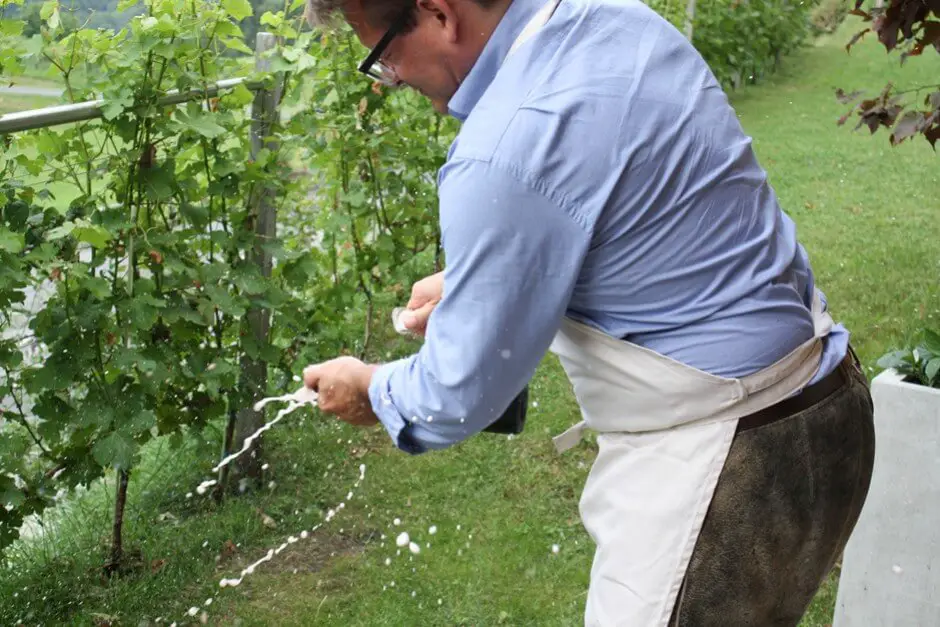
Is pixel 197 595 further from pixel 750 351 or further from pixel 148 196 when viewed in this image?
pixel 750 351

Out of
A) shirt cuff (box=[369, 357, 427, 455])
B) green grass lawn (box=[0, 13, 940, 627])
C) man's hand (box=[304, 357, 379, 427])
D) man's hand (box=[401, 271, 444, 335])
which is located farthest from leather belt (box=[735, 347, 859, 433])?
green grass lawn (box=[0, 13, 940, 627])

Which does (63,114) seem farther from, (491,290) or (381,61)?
(491,290)

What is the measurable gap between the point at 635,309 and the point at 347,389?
591 mm

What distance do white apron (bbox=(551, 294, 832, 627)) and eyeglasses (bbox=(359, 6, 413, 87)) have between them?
563 mm

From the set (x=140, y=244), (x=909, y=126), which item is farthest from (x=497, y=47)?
(x=909, y=126)

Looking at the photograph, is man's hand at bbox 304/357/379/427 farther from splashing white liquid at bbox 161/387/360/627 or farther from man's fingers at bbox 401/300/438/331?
splashing white liquid at bbox 161/387/360/627

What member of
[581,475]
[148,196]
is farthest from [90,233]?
[581,475]

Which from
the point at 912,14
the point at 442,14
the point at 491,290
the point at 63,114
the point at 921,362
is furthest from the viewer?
the point at 912,14

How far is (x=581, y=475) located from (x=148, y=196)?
223cm

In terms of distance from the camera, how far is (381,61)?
6.08 feet

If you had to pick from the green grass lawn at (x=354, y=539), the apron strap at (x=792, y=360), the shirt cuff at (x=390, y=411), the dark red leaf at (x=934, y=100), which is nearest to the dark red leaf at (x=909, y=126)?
the dark red leaf at (x=934, y=100)

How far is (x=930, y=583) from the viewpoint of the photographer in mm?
3199

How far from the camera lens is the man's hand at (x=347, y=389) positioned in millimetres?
2014

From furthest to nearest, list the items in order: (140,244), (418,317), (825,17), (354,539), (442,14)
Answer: (825,17), (354,539), (140,244), (418,317), (442,14)
